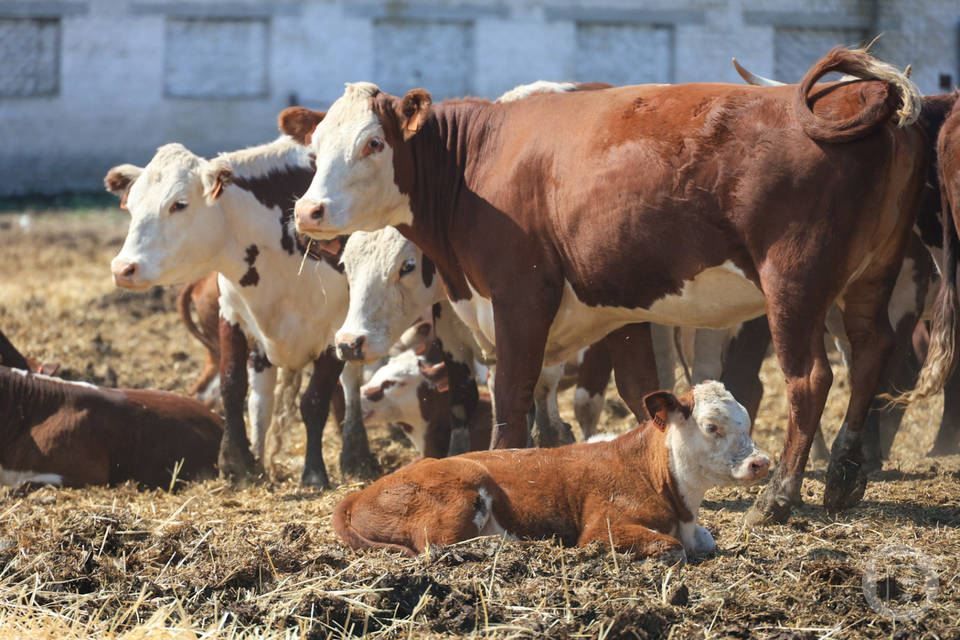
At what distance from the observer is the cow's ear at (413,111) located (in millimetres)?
6699

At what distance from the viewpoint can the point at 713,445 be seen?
555 cm

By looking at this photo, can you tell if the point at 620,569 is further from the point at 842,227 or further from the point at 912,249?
the point at 912,249

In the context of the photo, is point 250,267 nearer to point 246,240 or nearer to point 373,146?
point 246,240

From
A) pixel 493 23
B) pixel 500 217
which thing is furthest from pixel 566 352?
pixel 493 23

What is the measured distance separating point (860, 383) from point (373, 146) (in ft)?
9.06

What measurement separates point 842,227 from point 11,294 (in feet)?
33.4

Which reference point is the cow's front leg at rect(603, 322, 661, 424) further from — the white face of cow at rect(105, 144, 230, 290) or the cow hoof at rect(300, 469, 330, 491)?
the white face of cow at rect(105, 144, 230, 290)

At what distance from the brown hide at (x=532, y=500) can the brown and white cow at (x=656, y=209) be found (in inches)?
22.9

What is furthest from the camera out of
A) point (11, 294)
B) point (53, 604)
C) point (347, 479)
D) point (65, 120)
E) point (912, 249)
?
point (65, 120)

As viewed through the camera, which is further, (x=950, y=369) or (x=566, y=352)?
(x=566, y=352)

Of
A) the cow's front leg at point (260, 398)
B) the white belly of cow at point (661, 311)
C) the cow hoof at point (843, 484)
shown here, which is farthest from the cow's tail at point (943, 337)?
the cow's front leg at point (260, 398)

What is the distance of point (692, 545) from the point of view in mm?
5566

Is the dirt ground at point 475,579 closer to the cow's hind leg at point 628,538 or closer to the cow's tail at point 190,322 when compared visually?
the cow's hind leg at point 628,538

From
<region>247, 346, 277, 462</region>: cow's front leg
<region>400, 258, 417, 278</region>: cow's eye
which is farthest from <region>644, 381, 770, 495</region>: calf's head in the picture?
<region>247, 346, 277, 462</region>: cow's front leg
